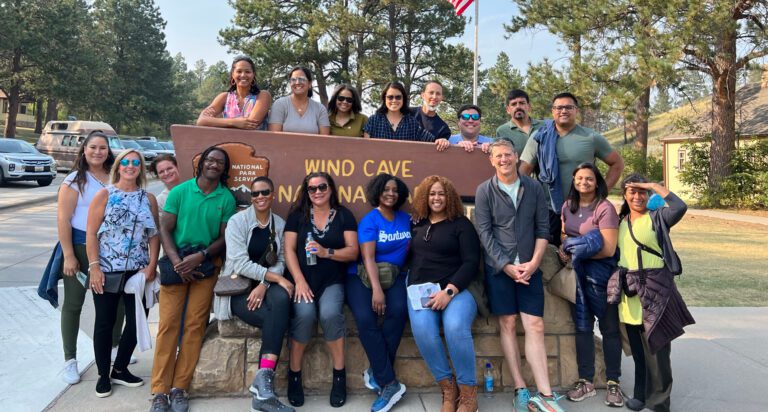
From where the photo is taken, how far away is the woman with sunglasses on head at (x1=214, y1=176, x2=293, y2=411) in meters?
3.31

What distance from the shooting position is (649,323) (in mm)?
3207

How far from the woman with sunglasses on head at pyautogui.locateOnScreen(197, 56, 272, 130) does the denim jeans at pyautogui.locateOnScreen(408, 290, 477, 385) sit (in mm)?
1948

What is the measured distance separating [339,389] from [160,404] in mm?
1078

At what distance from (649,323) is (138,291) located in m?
3.19

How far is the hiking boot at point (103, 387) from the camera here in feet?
11.2

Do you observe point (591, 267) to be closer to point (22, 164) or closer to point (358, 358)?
point (358, 358)

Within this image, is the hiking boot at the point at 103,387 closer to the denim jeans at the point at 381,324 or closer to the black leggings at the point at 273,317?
the black leggings at the point at 273,317

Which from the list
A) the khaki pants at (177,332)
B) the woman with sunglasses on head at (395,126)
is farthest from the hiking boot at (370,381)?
the woman with sunglasses on head at (395,126)

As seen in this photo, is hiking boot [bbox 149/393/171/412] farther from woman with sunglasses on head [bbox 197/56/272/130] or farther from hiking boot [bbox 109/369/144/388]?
woman with sunglasses on head [bbox 197/56/272/130]

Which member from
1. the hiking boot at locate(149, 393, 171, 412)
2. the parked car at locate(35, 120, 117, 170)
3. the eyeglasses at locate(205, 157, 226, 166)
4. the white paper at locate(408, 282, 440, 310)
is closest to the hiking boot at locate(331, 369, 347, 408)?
the white paper at locate(408, 282, 440, 310)

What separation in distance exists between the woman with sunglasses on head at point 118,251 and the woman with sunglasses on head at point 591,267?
2780 mm

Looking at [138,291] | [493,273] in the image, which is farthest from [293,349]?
[493,273]

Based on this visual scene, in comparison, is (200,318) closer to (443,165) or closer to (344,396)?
(344,396)

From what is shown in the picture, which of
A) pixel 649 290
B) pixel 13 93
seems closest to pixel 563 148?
pixel 649 290
